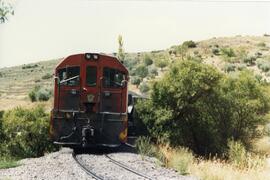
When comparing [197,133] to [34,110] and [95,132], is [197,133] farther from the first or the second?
[34,110]

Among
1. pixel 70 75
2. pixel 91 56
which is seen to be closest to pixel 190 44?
pixel 91 56

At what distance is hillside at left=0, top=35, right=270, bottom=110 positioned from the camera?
5466 centimetres

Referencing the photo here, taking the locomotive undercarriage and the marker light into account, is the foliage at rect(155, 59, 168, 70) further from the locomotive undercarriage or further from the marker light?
the locomotive undercarriage

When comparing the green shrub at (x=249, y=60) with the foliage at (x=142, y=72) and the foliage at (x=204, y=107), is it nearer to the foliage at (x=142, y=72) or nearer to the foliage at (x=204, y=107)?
the foliage at (x=142, y=72)

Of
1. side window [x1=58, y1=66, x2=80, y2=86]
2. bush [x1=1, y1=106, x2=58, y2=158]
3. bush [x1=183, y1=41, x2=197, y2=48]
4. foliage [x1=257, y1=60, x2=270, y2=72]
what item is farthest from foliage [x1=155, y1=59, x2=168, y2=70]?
side window [x1=58, y1=66, x2=80, y2=86]

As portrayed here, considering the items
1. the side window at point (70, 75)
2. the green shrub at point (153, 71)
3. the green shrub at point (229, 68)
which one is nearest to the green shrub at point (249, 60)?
the green shrub at point (229, 68)

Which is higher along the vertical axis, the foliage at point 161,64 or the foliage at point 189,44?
the foliage at point 189,44

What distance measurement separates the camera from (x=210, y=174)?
12789 millimetres

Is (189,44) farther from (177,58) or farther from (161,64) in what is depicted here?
(177,58)

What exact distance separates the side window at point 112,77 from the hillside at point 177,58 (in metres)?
24.8

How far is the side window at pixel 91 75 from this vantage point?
18.5 m

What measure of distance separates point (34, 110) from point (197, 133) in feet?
24.3

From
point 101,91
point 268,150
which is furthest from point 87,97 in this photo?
point 268,150

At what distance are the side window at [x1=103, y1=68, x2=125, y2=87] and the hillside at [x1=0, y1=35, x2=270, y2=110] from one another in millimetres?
24780
